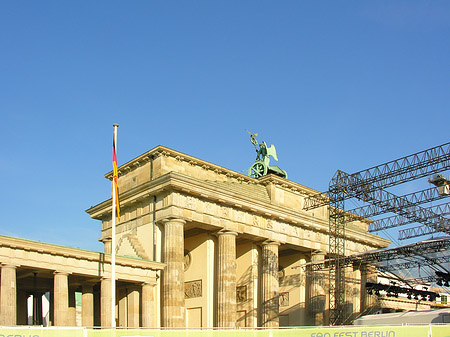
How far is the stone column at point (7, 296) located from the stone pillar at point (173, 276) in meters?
11.0

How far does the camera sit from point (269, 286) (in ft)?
162

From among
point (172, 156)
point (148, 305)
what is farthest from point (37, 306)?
point (172, 156)

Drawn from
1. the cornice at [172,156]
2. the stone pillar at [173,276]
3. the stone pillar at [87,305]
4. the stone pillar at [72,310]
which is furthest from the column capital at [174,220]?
the stone pillar at [72,310]

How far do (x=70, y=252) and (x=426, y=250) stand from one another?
27.3 metres

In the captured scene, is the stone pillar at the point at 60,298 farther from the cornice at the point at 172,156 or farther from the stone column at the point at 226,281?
the cornice at the point at 172,156

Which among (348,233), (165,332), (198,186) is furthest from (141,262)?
(348,233)

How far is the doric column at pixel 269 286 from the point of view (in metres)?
48.7

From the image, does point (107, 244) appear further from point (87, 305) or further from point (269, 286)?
point (269, 286)

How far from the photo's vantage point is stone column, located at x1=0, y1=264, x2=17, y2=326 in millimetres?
32844

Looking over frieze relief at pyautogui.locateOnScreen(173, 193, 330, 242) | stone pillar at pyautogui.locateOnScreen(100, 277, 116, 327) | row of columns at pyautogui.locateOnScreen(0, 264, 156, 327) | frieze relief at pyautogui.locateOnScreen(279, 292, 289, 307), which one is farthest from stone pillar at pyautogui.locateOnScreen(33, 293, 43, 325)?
frieze relief at pyautogui.locateOnScreen(279, 292, 289, 307)

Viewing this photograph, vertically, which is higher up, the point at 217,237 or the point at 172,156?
the point at 172,156

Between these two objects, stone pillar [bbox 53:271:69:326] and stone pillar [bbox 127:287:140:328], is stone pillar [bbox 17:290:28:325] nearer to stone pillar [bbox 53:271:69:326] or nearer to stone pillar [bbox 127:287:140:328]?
stone pillar [bbox 127:287:140:328]

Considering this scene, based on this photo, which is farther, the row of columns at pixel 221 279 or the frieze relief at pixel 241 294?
the frieze relief at pixel 241 294

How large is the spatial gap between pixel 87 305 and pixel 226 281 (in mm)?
10346
